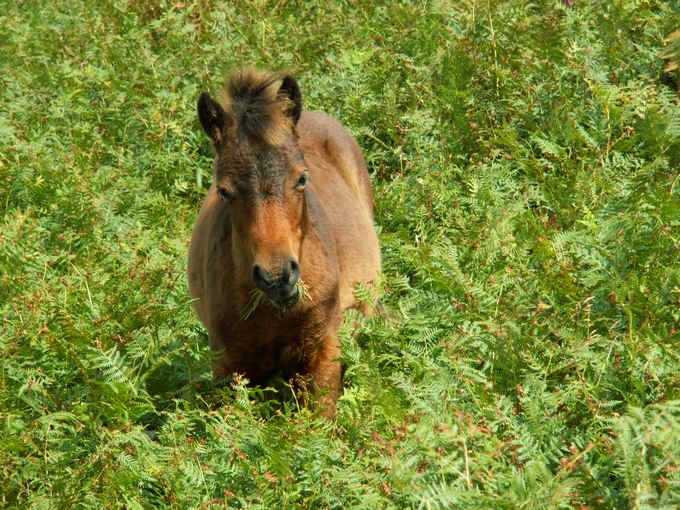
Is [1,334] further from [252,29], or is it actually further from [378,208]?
[252,29]

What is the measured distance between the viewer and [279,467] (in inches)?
198

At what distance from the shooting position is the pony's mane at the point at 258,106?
5.95 meters

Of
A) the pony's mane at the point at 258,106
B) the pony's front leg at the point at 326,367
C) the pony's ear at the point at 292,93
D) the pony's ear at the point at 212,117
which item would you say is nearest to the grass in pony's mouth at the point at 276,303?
the pony's front leg at the point at 326,367

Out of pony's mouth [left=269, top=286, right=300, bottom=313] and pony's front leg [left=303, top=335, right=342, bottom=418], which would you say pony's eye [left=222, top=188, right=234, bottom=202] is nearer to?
pony's mouth [left=269, top=286, right=300, bottom=313]

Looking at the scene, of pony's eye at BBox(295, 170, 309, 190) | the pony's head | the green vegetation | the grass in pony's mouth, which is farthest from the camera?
pony's eye at BBox(295, 170, 309, 190)

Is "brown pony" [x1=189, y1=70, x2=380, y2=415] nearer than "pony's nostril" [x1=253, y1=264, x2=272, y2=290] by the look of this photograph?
No

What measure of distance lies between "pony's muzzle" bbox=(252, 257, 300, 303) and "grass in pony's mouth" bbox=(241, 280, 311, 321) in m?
0.19

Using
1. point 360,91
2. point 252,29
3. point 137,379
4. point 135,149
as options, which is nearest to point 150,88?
point 135,149

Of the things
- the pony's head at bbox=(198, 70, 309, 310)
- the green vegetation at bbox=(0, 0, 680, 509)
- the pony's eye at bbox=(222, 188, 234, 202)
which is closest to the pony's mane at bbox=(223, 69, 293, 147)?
the pony's head at bbox=(198, 70, 309, 310)

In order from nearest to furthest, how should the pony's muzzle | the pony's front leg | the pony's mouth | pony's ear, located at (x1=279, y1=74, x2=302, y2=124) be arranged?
1. the pony's muzzle
2. the pony's mouth
3. pony's ear, located at (x1=279, y1=74, x2=302, y2=124)
4. the pony's front leg

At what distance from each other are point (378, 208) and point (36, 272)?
325 cm

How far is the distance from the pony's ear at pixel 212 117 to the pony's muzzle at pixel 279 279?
3.77 feet

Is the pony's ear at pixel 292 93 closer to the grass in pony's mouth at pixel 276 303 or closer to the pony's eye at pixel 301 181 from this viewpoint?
the pony's eye at pixel 301 181

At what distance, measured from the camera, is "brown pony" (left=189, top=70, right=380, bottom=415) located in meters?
5.77
